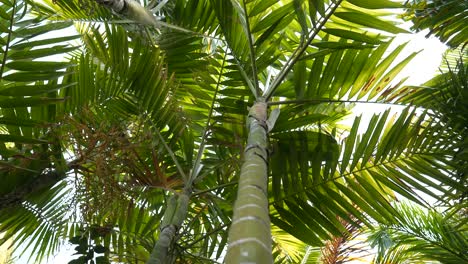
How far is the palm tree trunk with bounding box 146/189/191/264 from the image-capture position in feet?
4.03

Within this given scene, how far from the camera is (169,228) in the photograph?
53.1 inches

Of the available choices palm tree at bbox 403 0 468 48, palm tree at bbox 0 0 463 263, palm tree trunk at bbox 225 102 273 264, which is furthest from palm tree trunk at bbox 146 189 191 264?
palm tree at bbox 403 0 468 48

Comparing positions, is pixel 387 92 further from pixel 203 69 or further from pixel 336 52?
pixel 203 69

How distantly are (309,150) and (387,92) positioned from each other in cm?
48

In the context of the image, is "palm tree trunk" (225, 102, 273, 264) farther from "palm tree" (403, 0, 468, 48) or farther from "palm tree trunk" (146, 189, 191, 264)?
"palm tree" (403, 0, 468, 48)

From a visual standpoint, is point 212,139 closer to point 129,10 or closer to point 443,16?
point 129,10

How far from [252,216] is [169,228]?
0.56 meters

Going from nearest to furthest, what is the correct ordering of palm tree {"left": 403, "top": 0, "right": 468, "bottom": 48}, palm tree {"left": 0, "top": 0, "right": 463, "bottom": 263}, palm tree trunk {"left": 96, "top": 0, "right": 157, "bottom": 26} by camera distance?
palm tree trunk {"left": 96, "top": 0, "right": 157, "bottom": 26} → palm tree {"left": 0, "top": 0, "right": 463, "bottom": 263} → palm tree {"left": 403, "top": 0, "right": 468, "bottom": 48}

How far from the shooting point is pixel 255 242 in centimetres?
76

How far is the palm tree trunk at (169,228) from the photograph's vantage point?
1.23 metres

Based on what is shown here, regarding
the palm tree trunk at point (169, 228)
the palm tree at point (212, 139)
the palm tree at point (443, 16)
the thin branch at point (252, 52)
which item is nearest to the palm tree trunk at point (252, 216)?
the palm tree at point (212, 139)

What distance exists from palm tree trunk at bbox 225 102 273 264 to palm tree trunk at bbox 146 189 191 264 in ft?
1.07

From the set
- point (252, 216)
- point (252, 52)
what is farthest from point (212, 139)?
point (252, 216)

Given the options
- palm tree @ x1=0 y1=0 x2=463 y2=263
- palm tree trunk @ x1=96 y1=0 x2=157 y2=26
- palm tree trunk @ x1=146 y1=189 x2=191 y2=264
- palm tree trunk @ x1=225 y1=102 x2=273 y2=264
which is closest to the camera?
palm tree trunk @ x1=225 y1=102 x2=273 y2=264
